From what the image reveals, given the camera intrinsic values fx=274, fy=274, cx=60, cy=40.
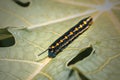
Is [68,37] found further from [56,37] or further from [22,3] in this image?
[22,3]

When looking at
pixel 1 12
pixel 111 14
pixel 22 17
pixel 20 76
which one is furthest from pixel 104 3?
pixel 20 76

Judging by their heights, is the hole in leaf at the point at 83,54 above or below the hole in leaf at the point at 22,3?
above

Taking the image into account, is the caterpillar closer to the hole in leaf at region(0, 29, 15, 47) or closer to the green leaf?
the green leaf

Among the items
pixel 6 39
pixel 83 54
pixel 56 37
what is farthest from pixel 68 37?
pixel 6 39

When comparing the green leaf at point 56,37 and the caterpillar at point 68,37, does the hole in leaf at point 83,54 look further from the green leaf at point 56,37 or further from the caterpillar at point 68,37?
the caterpillar at point 68,37

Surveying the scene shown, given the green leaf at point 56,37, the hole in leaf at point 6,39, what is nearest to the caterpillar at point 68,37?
the green leaf at point 56,37

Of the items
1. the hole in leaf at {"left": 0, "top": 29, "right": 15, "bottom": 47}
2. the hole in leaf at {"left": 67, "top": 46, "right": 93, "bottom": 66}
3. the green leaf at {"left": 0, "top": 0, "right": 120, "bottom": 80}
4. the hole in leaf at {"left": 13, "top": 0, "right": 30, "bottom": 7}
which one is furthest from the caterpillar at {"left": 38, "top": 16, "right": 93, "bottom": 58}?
the hole in leaf at {"left": 13, "top": 0, "right": 30, "bottom": 7}

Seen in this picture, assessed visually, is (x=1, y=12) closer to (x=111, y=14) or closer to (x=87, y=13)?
(x=87, y=13)
